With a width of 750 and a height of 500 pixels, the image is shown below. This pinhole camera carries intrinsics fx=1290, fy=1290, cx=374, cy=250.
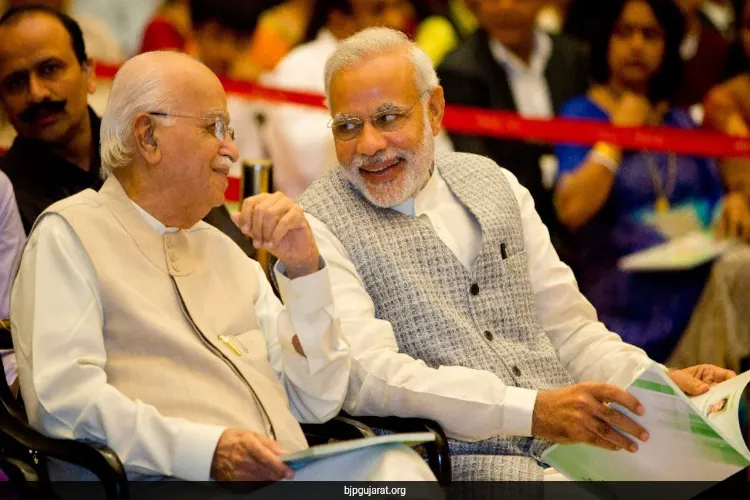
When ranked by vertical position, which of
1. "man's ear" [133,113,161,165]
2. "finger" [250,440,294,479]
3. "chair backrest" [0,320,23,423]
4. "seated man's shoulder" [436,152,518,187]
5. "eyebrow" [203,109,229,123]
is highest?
"eyebrow" [203,109,229,123]

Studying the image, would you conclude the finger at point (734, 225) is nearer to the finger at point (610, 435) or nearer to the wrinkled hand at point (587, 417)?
the wrinkled hand at point (587, 417)

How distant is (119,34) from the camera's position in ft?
28.5

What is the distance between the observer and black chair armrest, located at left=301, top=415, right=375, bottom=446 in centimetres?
338

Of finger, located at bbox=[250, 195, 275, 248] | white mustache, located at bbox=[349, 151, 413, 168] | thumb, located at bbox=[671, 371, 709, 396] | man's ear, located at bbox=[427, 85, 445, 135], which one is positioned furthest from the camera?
man's ear, located at bbox=[427, 85, 445, 135]

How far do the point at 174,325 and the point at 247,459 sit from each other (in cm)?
42

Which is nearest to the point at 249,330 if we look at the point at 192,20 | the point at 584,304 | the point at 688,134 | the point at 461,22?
the point at 584,304

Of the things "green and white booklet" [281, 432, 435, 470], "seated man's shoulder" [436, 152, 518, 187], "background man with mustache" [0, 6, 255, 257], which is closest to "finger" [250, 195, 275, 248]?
"green and white booklet" [281, 432, 435, 470]

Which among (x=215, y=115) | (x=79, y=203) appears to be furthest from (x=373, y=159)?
(x=79, y=203)

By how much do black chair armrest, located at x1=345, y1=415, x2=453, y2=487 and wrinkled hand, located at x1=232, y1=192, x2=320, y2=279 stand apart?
0.51 metres

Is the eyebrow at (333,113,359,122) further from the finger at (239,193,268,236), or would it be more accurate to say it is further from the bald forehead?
the finger at (239,193,268,236)

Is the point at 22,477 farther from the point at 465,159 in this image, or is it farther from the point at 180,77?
the point at 465,159

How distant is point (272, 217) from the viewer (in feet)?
10.3

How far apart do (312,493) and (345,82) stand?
1.24 meters

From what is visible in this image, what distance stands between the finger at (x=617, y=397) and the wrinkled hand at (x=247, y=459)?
808 millimetres
